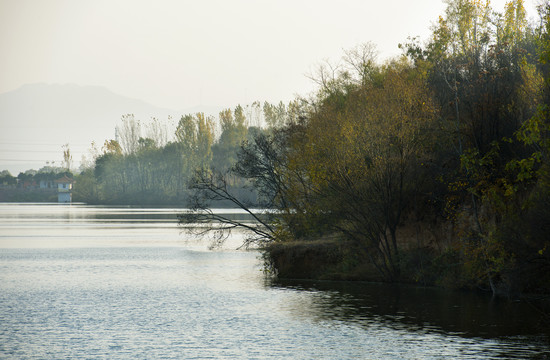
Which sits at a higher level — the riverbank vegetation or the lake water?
the riverbank vegetation

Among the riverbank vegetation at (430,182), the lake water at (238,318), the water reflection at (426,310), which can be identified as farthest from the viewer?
the riverbank vegetation at (430,182)

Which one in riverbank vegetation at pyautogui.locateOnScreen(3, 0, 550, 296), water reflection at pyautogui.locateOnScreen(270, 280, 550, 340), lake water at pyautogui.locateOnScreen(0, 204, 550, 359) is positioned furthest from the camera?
riverbank vegetation at pyautogui.locateOnScreen(3, 0, 550, 296)

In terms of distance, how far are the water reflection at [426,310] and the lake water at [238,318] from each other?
47mm

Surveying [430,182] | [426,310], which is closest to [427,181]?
[430,182]

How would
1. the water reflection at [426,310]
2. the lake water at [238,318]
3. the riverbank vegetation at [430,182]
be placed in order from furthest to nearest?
1. the riverbank vegetation at [430,182]
2. the water reflection at [426,310]
3. the lake water at [238,318]

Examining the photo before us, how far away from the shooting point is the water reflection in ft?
88.8

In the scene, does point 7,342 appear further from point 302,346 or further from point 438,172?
point 438,172

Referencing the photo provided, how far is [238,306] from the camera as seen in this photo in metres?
33.0

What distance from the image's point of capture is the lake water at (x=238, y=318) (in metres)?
23.8

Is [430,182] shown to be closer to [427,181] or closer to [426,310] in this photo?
[427,181]

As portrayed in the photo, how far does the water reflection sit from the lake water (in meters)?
0.05

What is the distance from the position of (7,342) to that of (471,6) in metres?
32.3

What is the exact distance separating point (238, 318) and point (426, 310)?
7.93 metres

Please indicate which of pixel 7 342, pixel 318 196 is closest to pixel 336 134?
pixel 318 196
